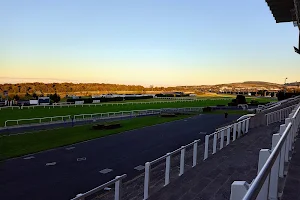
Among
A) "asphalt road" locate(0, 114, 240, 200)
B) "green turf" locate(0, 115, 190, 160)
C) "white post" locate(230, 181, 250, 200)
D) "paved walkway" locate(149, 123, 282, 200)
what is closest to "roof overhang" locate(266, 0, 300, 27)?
"paved walkway" locate(149, 123, 282, 200)

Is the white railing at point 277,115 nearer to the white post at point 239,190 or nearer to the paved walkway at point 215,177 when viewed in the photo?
the paved walkway at point 215,177

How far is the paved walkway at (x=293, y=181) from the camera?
135 inches

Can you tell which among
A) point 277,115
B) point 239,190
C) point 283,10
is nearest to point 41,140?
point 277,115

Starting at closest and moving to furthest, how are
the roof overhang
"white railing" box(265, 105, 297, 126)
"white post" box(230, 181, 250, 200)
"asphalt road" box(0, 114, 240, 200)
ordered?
"white post" box(230, 181, 250, 200), "asphalt road" box(0, 114, 240, 200), the roof overhang, "white railing" box(265, 105, 297, 126)

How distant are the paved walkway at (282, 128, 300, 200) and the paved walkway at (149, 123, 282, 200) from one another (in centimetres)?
156

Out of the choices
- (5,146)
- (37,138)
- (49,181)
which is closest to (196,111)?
(37,138)

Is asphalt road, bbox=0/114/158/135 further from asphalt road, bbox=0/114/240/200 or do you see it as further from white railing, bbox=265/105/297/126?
white railing, bbox=265/105/297/126

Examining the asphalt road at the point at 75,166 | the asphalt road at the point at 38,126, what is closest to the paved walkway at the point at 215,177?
the asphalt road at the point at 75,166

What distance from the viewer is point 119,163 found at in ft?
39.9

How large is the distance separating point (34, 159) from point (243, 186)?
13.0 m

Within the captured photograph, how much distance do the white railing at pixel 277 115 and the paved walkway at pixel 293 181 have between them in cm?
1229

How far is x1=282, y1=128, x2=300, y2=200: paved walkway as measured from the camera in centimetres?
343

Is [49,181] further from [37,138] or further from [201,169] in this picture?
[37,138]

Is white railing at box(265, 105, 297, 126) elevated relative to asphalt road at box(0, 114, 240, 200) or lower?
elevated
